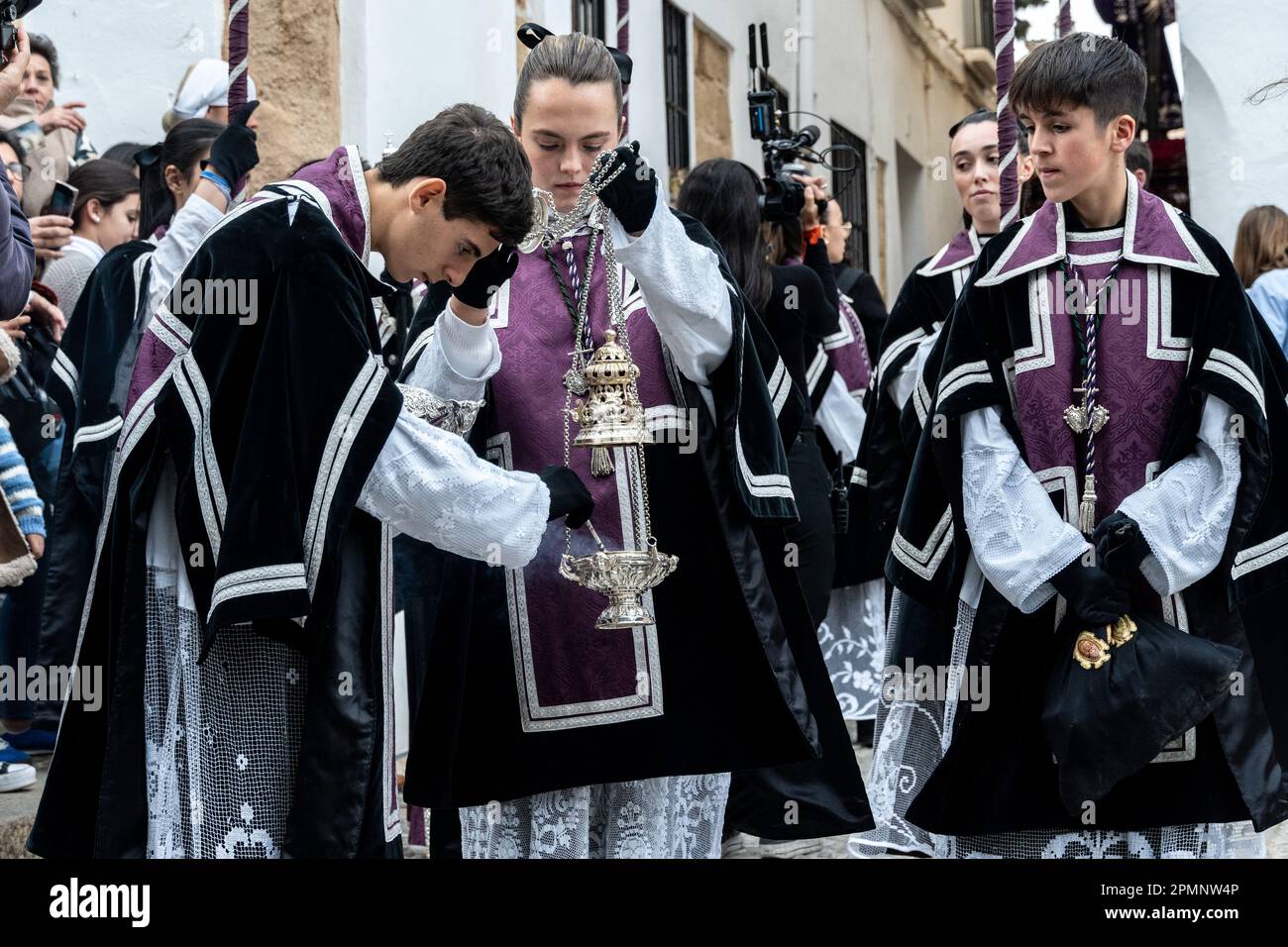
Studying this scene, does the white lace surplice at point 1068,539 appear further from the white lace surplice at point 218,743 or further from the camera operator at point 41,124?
the camera operator at point 41,124

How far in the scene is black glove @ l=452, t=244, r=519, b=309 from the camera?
3.63 m

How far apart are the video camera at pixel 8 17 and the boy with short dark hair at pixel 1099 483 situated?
6.58 ft

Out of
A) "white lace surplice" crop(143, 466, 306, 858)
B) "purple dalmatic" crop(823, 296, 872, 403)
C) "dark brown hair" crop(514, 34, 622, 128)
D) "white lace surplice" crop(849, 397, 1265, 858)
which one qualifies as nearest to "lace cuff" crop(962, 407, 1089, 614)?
"white lace surplice" crop(849, 397, 1265, 858)

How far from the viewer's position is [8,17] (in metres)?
3.65

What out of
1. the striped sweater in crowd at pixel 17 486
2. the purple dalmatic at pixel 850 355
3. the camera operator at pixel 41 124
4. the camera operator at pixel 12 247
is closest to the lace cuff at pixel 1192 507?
Result: the camera operator at pixel 12 247

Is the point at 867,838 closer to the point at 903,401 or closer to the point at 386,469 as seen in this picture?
the point at 903,401

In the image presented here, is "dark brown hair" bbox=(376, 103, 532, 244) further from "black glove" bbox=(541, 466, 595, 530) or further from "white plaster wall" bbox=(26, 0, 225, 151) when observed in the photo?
"white plaster wall" bbox=(26, 0, 225, 151)

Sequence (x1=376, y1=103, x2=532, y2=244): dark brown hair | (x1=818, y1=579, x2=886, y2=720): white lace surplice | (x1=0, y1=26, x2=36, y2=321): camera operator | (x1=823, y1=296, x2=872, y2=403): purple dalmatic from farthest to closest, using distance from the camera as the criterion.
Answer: (x1=818, y1=579, x2=886, y2=720): white lace surplice, (x1=823, y1=296, x2=872, y2=403): purple dalmatic, (x1=0, y1=26, x2=36, y2=321): camera operator, (x1=376, y1=103, x2=532, y2=244): dark brown hair

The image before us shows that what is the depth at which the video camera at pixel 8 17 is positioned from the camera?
3.62m

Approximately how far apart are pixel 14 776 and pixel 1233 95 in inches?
159

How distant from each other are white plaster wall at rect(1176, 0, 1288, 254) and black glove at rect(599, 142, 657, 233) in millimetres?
2706

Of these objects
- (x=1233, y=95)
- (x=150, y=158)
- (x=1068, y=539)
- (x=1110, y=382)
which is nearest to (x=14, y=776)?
(x=150, y=158)

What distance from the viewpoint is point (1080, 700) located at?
3678mm
